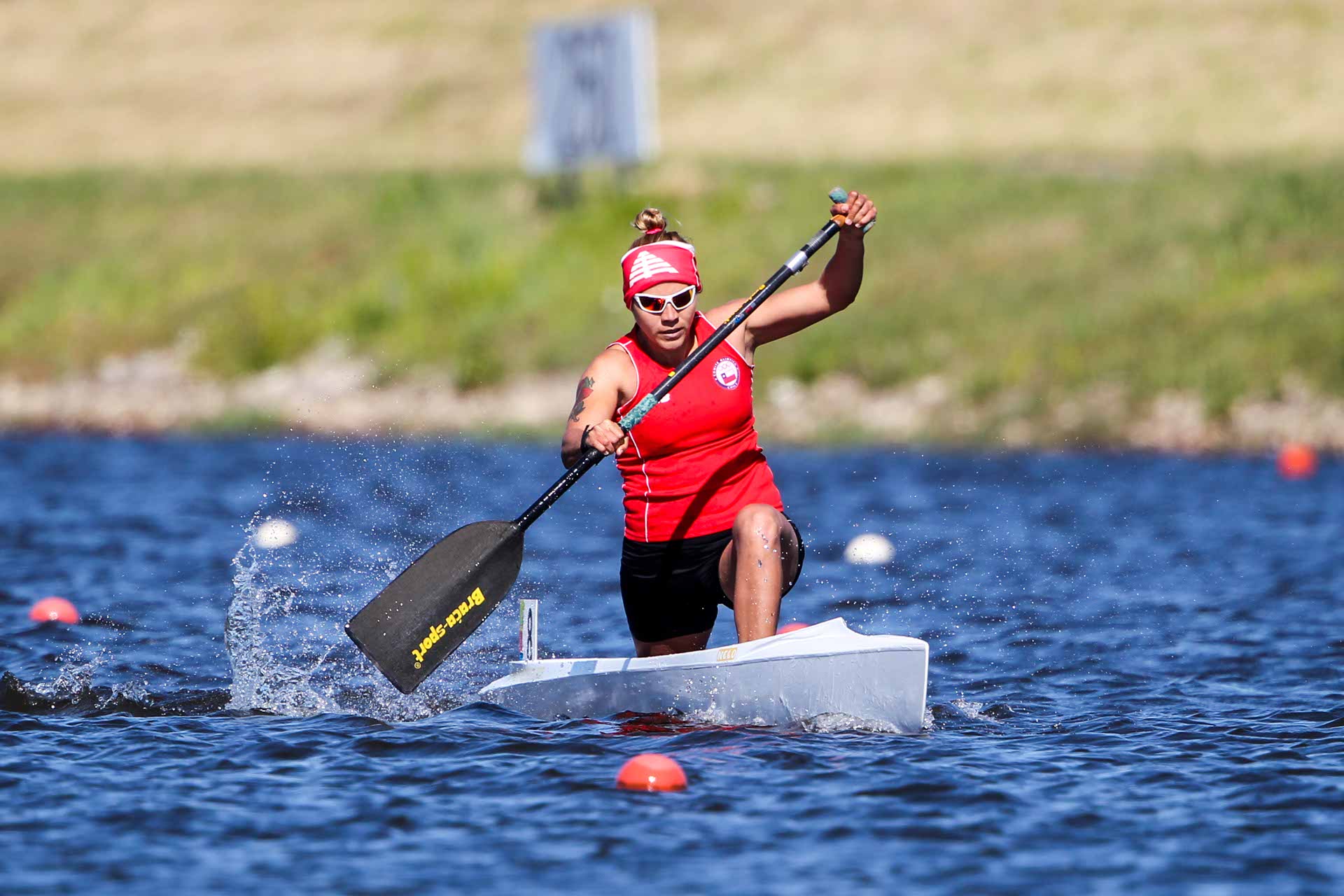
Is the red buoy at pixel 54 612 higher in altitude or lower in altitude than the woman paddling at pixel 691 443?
lower

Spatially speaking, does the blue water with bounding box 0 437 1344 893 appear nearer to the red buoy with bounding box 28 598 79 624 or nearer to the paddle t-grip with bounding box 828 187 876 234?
the red buoy with bounding box 28 598 79 624

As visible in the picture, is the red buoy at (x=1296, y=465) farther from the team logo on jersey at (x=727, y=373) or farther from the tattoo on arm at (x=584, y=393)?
the tattoo on arm at (x=584, y=393)

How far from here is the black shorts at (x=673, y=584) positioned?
323 inches

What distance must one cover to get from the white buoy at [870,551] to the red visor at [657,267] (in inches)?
272

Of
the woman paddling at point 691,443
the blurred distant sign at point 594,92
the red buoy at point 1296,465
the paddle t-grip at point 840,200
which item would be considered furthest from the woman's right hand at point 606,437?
the blurred distant sign at point 594,92

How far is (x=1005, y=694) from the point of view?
938cm

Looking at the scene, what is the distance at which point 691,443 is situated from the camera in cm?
815

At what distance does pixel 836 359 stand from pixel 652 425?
58.4ft

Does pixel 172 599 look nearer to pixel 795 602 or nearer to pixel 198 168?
pixel 795 602

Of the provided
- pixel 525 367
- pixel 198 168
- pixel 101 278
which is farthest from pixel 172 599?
pixel 198 168

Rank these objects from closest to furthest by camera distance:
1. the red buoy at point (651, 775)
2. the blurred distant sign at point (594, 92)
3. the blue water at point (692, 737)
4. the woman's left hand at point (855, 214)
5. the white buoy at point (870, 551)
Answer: the blue water at point (692, 737) < the red buoy at point (651, 775) < the woman's left hand at point (855, 214) < the white buoy at point (870, 551) < the blurred distant sign at point (594, 92)

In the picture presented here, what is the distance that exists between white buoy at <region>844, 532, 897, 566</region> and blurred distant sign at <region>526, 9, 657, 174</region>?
18.7 meters

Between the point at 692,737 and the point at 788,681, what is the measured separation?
1.52 ft

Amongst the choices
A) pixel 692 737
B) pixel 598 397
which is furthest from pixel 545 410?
pixel 692 737
